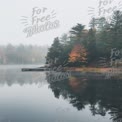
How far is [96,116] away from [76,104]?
421 cm

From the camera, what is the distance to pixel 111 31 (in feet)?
222

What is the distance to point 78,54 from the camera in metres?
68.8

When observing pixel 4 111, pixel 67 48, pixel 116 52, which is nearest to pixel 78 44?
pixel 67 48

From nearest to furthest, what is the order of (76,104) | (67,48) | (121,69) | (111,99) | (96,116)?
(96,116) < (76,104) < (111,99) < (121,69) < (67,48)

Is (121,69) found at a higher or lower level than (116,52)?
lower

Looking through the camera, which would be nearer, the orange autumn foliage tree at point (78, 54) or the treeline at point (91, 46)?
the treeline at point (91, 46)

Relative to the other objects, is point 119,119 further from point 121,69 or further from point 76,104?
point 121,69

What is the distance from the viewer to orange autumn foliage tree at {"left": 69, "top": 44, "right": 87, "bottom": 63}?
223 feet

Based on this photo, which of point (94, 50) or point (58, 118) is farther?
point (94, 50)

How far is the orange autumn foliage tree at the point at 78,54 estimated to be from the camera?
223 ft

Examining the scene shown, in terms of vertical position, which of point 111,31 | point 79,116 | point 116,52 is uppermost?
Answer: point 111,31

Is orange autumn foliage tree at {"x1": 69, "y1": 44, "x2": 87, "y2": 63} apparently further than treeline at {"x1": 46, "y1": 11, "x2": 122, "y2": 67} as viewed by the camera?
Yes

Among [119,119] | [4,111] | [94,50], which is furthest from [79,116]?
[94,50]

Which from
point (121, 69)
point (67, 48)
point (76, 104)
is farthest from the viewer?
point (67, 48)
